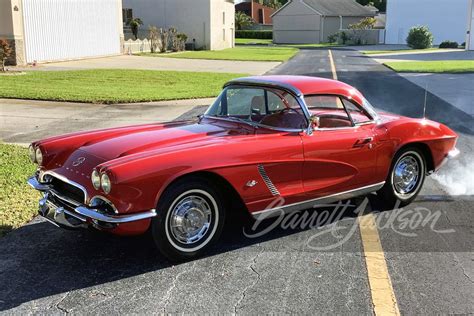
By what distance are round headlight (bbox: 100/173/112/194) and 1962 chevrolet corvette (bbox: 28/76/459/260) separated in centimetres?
1

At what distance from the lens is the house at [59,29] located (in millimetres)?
24250

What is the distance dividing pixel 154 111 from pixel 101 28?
76.5ft

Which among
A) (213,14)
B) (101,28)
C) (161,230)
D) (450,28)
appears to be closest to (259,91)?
(161,230)

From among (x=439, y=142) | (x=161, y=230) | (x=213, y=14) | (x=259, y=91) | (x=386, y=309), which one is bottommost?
(x=386, y=309)

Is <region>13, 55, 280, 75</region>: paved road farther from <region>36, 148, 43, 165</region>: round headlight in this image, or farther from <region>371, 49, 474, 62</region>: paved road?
<region>36, 148, 43, 165</region>: round headlight

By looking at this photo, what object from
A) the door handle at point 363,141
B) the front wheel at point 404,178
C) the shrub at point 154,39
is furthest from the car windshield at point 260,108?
the shrub at point 154,39

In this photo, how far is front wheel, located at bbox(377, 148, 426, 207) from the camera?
5305 mm

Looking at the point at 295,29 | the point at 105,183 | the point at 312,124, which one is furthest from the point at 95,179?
the point at 295,29

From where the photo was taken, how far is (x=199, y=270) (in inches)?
155

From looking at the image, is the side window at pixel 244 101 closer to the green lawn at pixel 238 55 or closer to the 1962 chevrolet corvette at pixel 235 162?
the 1962 chevrolet corvette at pixel 235 162

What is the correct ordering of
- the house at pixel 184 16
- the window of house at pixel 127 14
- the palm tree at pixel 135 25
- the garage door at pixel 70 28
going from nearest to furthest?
the garage door at pixel 70 28
the palm tree at pixel 135 25
the house at pixel 184 16
the window of house at pixel 127 14

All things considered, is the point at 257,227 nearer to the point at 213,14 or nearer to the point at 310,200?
the point at 310,200

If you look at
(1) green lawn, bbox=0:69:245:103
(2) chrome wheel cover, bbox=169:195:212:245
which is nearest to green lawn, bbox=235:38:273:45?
(1) green lawn, bbox=0:69:245:103

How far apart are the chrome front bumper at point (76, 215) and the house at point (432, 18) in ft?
204
